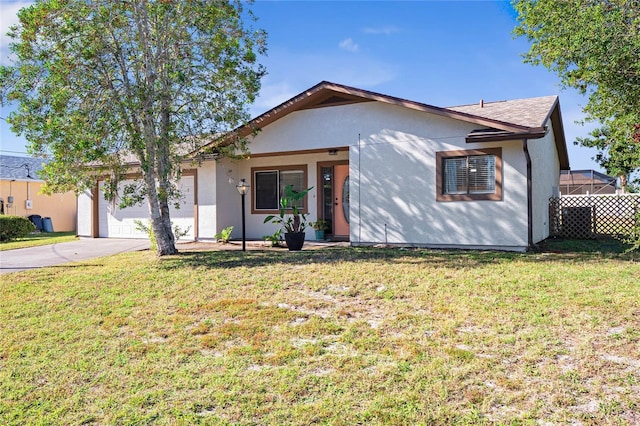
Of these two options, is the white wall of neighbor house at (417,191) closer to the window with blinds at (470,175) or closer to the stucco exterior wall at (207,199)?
the window with blinds at (470,175)

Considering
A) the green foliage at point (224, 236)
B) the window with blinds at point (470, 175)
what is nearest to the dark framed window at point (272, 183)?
the green foliage at point (224, 236)

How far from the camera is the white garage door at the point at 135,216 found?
→ 14680 mm

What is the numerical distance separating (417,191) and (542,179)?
4607 mm

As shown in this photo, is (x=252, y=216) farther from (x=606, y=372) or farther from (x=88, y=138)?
(x=606, y=372)

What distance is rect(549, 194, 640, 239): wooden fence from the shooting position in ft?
45.7

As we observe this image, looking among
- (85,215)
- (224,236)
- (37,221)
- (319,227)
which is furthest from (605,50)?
(37,221)

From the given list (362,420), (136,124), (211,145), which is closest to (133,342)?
(362,420)

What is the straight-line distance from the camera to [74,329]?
5.80m

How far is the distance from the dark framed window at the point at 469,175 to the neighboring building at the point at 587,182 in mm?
22316

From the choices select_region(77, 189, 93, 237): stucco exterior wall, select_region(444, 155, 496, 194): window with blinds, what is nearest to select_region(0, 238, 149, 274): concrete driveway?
select_region(77, 189, 93, 237): stucco exterior wall

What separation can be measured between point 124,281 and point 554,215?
13.5 m

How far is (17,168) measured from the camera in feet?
84.1

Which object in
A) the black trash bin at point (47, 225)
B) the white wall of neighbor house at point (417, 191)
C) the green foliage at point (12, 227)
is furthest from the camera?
the black trash bin at point (47, 225)

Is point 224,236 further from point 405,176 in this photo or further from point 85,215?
point 85,215
